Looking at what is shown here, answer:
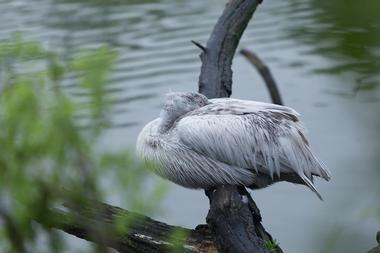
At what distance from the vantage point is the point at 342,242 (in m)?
1.39

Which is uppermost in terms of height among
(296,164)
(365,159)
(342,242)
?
(365,159)

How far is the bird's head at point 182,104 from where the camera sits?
10.6ft

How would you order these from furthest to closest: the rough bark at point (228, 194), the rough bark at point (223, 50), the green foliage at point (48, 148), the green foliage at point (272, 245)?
the rough bark at point (223, 50) < the green foliage at point (272, 245) < the rough bark at point (228, 194) < the green foliage at point (48, 148)

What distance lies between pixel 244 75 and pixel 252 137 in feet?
15.8

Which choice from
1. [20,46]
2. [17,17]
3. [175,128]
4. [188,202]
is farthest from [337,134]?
[20,46]

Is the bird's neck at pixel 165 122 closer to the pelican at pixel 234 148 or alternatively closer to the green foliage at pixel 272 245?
the pelican at pixel 234 148

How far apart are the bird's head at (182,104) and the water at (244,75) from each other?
0.17 metres

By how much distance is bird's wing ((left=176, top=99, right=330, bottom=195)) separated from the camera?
306cm

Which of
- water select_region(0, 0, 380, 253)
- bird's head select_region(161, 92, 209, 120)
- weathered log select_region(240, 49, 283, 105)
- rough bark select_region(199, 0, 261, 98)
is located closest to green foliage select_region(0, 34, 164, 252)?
water select_region(0, 0, 380, 253)

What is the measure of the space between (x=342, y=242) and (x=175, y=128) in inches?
71.2

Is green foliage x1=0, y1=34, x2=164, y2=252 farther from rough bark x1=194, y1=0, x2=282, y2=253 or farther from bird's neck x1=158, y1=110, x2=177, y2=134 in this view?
bird's neck x1=158, y1=110, x2=177, y2=134

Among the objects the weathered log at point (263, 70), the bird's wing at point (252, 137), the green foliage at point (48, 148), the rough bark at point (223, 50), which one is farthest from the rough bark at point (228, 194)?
the weathered log at point (263, 70)

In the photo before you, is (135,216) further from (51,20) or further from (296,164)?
(51,20)

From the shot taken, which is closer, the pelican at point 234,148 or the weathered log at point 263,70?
the pelican at point 234,148
